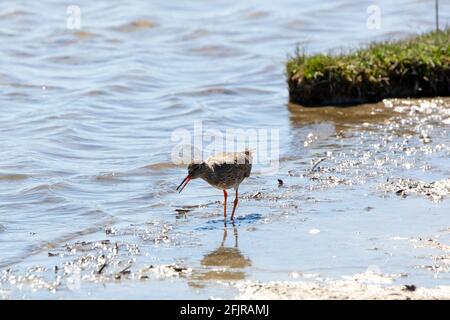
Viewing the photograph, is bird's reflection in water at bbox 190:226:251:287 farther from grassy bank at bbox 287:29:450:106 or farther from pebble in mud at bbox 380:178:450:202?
grassy bank at bbox 287:29:450:106

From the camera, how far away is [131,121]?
13023 mm

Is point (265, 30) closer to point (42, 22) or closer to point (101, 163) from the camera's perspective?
point (42, 22)

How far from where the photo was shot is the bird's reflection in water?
22.9 ft

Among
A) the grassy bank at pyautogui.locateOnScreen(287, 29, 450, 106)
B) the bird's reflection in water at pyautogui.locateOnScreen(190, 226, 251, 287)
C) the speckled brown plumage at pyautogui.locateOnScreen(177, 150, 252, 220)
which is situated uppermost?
the grassy bank at pyautogui.locateOnScreen(287, 29, 450, 106)

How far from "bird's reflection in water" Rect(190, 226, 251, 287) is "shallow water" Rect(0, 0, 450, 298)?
0.08 ft

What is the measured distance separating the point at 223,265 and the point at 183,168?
3.59 meters

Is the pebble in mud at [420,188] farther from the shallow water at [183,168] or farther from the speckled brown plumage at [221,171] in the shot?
the speckled brown plumage at [221,171]

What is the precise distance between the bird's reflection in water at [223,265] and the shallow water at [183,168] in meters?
0.02

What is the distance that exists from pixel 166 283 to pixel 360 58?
6.73 m

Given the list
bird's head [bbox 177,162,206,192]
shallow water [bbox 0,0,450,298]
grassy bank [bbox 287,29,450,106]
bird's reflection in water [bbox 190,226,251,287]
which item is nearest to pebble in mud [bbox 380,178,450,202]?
shallow water [bbox 0,0,450,298]

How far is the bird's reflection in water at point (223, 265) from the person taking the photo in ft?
22.9

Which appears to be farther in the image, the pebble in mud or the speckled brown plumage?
the pebble in mud

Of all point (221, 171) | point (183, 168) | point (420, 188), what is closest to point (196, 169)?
point (221, 171)

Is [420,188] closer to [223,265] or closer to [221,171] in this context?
[221,171]
